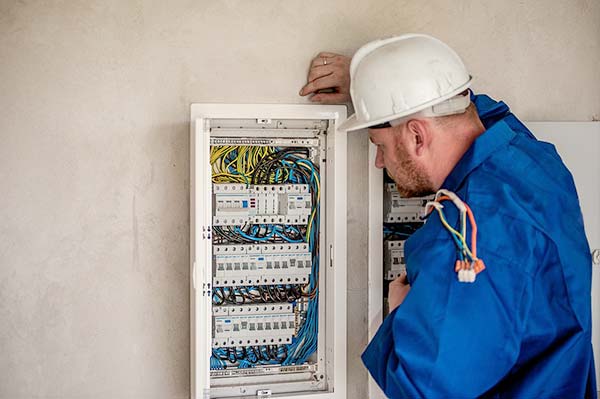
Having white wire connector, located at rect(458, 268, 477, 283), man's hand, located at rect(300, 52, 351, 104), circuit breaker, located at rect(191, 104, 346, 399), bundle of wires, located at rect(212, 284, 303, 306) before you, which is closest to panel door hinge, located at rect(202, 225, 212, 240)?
circuit breaker, located at rect(191, 104, 346, 399)

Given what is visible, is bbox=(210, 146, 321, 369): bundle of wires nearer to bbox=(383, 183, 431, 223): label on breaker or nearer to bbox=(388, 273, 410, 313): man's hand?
bbox=(383, 183, 431, 223): label on breaker

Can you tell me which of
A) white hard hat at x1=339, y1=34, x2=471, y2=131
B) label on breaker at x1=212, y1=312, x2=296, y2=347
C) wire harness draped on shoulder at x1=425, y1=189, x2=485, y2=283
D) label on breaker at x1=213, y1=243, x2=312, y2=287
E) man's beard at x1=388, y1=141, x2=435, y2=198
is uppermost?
white hard hat at x1=339, y1=34, x2=471, y2=131

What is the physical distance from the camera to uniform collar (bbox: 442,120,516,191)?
143 centimetres

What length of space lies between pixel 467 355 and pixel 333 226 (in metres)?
0.62

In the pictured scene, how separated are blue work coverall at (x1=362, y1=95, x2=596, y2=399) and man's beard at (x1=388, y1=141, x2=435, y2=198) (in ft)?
0.35

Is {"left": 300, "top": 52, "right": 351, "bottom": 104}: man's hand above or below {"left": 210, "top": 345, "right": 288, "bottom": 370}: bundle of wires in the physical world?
above

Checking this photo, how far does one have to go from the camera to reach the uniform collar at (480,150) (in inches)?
56.2

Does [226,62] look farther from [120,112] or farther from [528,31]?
[528,31]

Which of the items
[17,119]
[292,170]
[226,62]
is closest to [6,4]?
[17,119]

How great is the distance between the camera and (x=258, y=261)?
180cm

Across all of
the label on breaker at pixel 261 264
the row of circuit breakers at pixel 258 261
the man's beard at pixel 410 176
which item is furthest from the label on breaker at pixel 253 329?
the man's beard at pixel 410 176

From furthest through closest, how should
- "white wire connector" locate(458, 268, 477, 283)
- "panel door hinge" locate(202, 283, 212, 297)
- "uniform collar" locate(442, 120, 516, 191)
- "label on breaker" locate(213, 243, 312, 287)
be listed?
1. "label on breaker" locate(213, 243, 312, 287)
2. "panel door hinge" locate(202, 283, 212, 297)
3. "uniform collar" locate(442, 120, 516, 191)
4. "white wire connector" locate(458, 268, 477, 283)

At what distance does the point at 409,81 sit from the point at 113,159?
0.86 m

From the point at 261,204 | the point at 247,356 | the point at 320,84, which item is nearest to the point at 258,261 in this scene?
the point at 261,204
